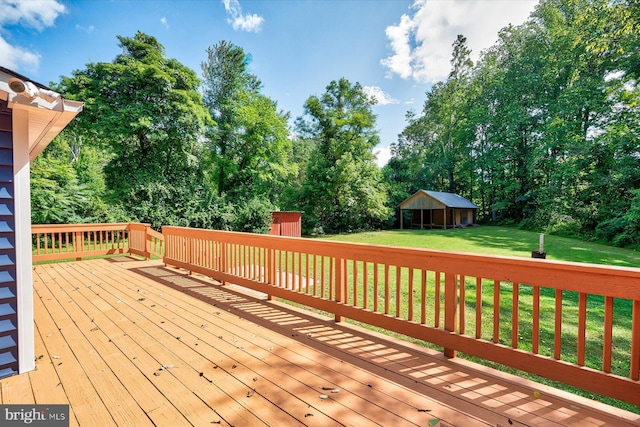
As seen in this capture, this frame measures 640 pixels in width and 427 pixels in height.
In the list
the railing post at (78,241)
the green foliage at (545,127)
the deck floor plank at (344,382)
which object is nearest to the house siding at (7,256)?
the deck floor plank at (344,382)

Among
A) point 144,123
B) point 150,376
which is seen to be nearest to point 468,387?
point 150,376

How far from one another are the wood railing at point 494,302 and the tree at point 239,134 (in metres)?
11.3

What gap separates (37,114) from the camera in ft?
7.68

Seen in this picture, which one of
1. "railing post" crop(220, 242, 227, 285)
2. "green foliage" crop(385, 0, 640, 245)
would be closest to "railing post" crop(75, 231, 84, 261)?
"railing post" crop(220, 242, 227, 285)

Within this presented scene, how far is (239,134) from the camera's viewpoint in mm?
15969

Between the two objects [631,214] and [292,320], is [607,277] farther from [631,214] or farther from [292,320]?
[631,214]

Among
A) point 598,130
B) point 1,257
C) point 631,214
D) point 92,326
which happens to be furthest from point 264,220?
point 598,130

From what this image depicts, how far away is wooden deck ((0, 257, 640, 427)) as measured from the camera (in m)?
1.67

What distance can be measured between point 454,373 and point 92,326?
3.61 m

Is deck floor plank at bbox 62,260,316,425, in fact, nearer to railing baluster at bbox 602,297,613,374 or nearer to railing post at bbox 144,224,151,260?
railing baluster at bbox 602,297,613,374

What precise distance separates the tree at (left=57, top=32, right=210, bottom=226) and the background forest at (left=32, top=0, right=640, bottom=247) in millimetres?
55

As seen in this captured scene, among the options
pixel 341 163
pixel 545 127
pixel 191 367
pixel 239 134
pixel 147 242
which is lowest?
pixel 191 367

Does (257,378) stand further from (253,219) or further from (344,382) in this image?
(253,219)

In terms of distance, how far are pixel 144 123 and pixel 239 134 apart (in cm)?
524
